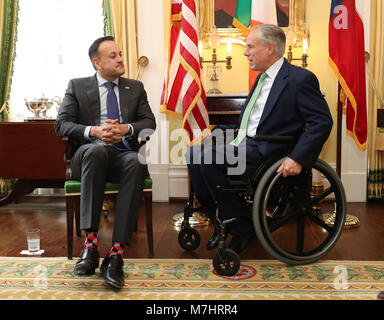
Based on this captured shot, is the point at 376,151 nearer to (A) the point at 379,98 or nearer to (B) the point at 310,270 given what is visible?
(A) the point at 379,98

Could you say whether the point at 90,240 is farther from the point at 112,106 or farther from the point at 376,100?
the point at 376,100

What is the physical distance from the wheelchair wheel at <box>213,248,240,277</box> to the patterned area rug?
3 centimetres

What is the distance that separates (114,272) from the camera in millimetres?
1733

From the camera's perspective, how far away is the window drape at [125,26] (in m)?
3.46

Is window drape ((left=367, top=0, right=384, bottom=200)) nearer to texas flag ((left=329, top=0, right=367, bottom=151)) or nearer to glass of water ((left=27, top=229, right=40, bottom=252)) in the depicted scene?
texas flag ((left=329, top=0, right=367, bottom=151))

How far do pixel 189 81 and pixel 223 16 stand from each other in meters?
0.99

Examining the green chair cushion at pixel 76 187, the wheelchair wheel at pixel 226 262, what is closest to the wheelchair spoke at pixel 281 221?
the wheelchair wheel at pixel 226 262

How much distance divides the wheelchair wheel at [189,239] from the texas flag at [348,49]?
149 centimetres

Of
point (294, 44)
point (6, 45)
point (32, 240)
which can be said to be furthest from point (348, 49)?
point (6, 45)

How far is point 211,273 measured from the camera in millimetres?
1901

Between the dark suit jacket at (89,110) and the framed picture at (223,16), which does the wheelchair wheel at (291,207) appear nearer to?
the dark suit jacket at (89,110)

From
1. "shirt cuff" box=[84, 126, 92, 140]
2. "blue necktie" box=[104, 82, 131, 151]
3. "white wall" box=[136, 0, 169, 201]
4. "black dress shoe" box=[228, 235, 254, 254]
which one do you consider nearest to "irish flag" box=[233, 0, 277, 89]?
"white wall" box=[136, 0, 169, 201]
